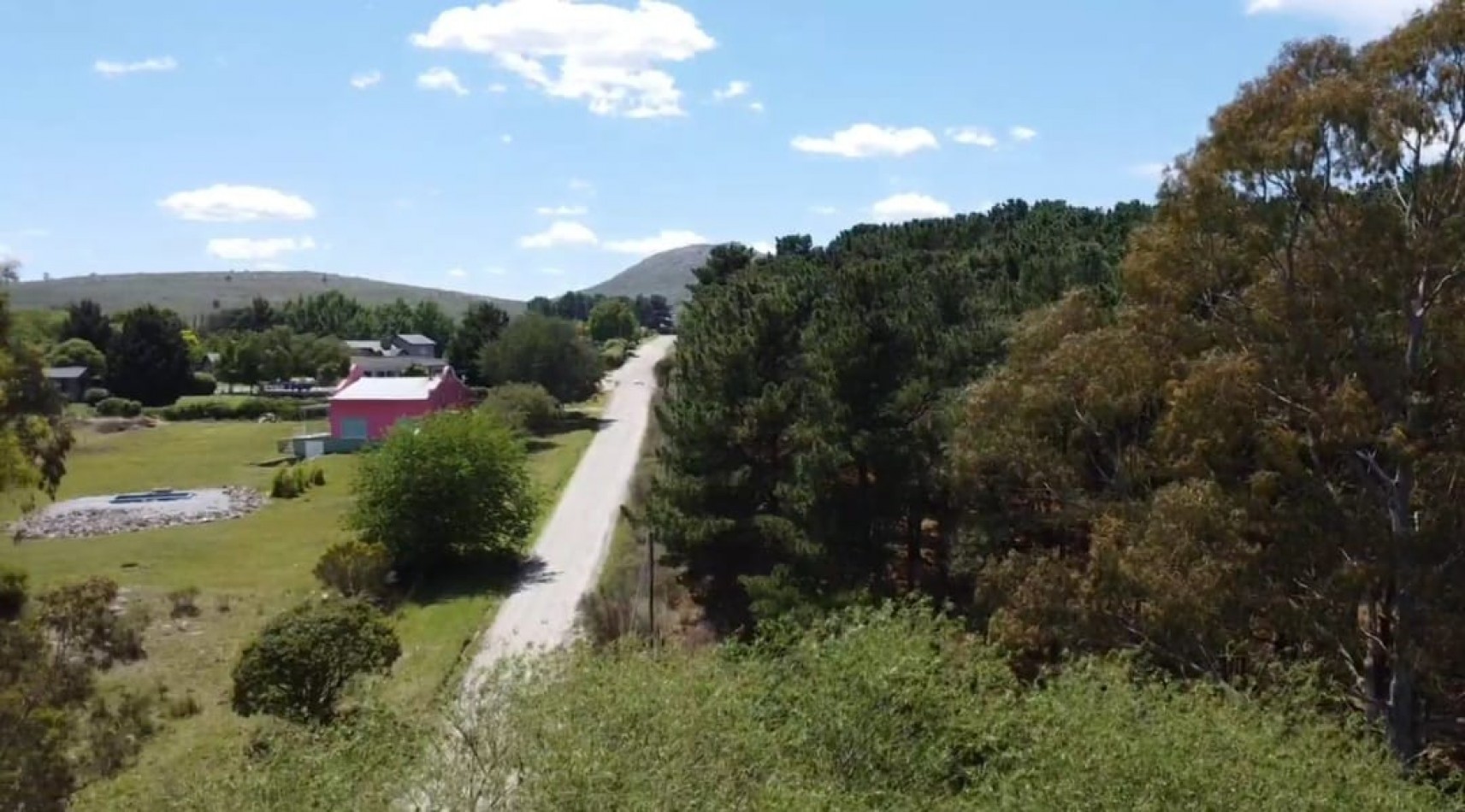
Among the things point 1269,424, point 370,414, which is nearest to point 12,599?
point 1269,424

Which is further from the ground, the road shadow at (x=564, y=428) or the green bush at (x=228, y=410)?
the road shadow at (x=564, y=428)

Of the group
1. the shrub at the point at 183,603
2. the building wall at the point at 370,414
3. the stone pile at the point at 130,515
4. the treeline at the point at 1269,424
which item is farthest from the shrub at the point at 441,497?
the building wall at the point at 370,414

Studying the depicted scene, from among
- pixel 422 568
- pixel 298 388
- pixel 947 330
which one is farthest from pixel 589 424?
pixel 947 330

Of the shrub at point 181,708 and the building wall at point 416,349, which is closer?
the shrub at point 181,708

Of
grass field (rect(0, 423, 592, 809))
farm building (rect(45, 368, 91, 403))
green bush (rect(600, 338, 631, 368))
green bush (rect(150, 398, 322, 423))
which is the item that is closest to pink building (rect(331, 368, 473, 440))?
grass field (rect(0, 423, 592, 809))

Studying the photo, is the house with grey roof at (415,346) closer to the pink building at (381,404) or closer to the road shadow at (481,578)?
the pink building at (381,404)

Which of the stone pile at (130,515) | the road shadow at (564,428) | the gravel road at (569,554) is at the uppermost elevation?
the road shadow at (564,428)

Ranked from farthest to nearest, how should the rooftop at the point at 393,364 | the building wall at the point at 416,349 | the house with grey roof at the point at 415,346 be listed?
the house with grey roof at the point at 415,346 < the building wall at the point at 416,349 < the rooftop at the point at 393,364
